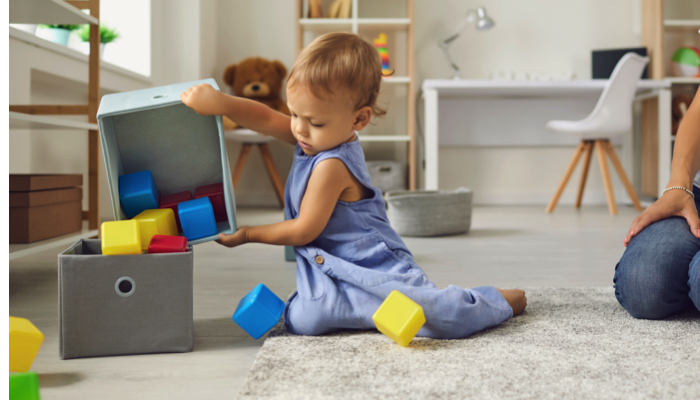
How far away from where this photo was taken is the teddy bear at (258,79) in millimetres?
3016

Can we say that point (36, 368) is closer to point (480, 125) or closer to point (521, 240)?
point (521, 240)

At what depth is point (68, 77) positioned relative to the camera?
1967mm

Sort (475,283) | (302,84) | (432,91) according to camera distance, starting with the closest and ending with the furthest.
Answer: (302,84)
(475,283)
(432,91)

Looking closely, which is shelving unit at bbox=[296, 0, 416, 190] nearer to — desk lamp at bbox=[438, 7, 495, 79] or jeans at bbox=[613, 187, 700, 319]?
A: desk lamp at bbox=[438, 7, 495, 79]

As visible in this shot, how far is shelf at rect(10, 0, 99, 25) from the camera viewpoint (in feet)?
4.12

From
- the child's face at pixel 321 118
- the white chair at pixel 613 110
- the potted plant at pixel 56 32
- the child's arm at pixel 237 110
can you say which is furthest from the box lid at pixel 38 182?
the white chair at pixel 613 110

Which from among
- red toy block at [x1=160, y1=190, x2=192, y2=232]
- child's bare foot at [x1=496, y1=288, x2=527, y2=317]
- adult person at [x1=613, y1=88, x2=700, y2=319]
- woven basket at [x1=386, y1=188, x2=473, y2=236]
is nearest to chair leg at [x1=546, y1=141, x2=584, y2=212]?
woven basket at [x1=386, y1=188, x2=473, y2=236]

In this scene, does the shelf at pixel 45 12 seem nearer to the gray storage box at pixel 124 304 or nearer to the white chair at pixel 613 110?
the gray storage box at pixel 124 304

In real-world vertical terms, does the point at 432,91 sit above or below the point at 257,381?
above

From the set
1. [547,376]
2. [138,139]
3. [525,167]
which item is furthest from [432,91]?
[547,376]

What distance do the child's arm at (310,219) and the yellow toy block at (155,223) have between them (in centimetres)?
9

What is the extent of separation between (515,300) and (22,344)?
0.72 metres

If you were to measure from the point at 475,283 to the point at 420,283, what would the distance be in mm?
399

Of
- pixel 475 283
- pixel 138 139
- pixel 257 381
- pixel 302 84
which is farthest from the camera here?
pixel 475 283
